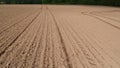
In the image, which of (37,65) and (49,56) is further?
(49,56)

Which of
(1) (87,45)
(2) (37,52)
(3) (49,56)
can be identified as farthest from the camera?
(1) (87,45)

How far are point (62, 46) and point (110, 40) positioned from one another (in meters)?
2.23

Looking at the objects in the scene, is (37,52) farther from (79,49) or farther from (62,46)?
(79,49)

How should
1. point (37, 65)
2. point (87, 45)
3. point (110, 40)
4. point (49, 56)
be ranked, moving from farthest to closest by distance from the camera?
point (110, 40) < point (87, 45) < point (49, 56) < point (37, 65)

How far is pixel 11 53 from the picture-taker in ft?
17.5

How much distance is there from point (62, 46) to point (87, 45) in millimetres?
971

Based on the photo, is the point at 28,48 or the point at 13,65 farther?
the point at 28,48

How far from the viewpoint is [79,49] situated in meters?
5.80

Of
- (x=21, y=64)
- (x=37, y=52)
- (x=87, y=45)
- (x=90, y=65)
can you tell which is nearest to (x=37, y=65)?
(x=21, y=64)

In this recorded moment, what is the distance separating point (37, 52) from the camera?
17.8 feet

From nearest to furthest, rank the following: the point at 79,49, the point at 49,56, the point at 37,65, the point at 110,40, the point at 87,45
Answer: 1. the point at 37,65
2. the point at 49,56
3. the point at 79,49
4. the point at 87,45
5. the point at 110,40

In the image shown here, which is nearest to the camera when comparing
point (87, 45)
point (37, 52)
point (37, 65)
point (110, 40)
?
point (37, 65)

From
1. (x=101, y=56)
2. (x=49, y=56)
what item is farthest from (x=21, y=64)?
(x=101, y=56)

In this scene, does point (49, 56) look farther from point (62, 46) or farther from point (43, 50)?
point (62, 46)
